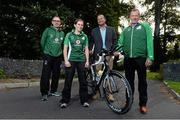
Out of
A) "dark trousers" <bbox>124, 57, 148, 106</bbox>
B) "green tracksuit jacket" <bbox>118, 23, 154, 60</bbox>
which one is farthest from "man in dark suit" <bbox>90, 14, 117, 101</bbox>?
"green tracksuit jacket" <bbox>118, 23, 154, 60</bbox>

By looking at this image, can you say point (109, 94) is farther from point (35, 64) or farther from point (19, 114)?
point (35, 64)

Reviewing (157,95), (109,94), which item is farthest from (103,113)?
(157,95)

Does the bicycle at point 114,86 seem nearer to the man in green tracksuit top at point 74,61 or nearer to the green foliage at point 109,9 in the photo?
the man in green tracksuit top at point 74,61

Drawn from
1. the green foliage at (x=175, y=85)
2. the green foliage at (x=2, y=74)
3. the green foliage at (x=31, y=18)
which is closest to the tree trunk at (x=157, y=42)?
the green foliage at (x=31, y=18)

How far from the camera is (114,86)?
10336mm

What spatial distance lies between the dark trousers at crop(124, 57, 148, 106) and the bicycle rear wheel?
367mm

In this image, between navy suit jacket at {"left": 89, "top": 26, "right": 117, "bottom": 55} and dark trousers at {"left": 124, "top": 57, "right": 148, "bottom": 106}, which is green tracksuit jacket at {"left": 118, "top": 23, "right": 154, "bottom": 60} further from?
navy suit jacket at {"left": 89, "top": 26, "right": 117, "bottom": 55}

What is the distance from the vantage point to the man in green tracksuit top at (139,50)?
33.6 feet

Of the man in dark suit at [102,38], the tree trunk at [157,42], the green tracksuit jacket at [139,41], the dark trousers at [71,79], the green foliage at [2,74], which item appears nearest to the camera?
the green tracksuit jacket at [139,41]

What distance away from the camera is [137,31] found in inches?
406

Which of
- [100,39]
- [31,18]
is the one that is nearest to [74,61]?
[100,39]

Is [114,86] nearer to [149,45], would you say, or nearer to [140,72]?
[140,72]

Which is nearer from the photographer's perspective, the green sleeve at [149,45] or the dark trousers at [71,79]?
the green sleeve at [149,45]

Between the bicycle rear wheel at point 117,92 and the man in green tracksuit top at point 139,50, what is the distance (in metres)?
0.37
